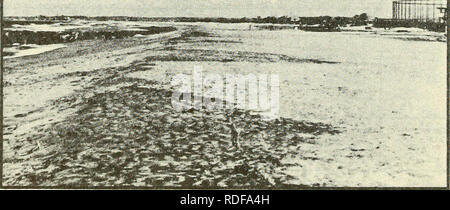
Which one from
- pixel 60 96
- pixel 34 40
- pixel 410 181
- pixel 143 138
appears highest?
pixel 34 40

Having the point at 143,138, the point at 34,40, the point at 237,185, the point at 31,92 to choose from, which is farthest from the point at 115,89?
the point at 237,185

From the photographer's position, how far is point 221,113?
542cm

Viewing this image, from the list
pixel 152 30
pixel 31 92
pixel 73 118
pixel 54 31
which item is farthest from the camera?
pixel 152 30

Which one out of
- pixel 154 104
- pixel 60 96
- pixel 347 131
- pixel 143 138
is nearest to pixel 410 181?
pixel 347 131

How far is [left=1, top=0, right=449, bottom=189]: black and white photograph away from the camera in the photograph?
13.0 ft

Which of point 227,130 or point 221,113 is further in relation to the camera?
point 221,113

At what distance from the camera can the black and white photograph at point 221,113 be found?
3951 millimetres

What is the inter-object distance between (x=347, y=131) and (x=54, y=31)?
6.25 m

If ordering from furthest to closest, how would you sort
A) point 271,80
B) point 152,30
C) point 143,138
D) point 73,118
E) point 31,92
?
point 152,30
point 271,80
point 31,92
point 73,118
point 143,138

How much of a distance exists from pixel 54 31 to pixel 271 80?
4608 millimetres

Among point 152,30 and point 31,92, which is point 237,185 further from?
point 152,30

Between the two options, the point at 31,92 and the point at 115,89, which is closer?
the point at 31,92

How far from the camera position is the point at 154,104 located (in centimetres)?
564

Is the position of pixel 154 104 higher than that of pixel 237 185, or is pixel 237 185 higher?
pixel 154 104
